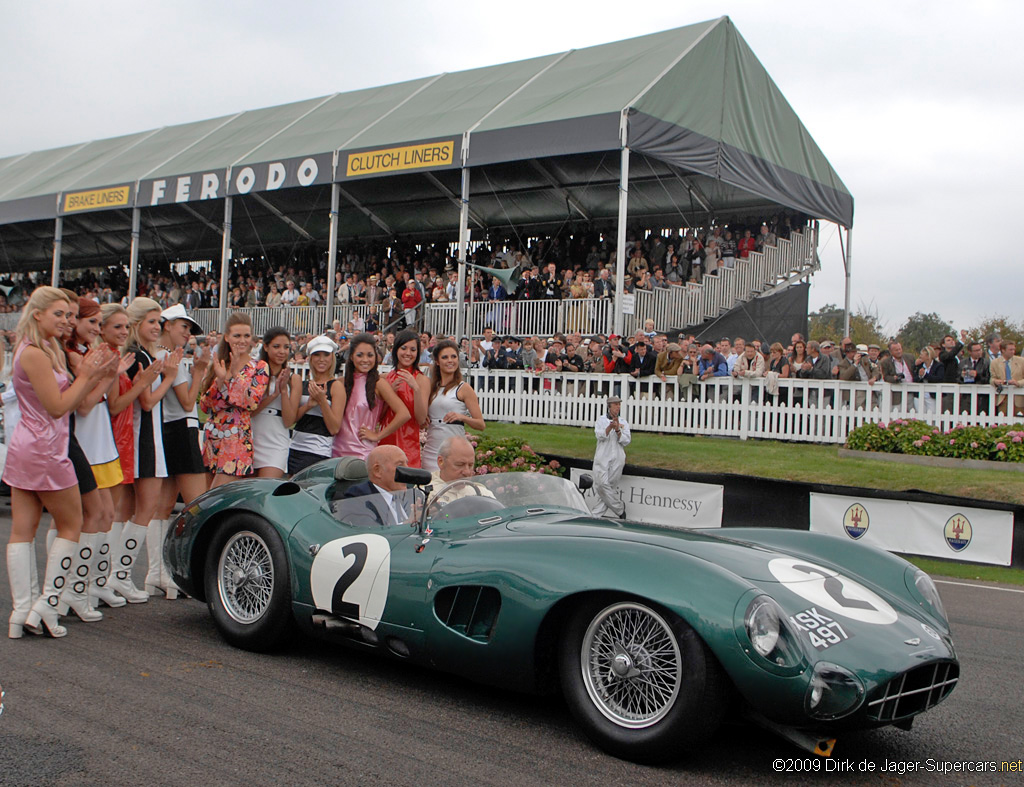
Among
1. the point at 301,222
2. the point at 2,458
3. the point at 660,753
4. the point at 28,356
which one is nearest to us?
the point at 660,753

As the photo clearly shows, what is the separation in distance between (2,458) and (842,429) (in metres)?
11.6

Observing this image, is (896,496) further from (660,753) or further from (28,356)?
(28,356)

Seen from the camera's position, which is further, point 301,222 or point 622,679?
point 301,222

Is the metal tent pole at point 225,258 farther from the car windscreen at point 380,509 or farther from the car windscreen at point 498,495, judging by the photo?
the car windscreen at point 498,495

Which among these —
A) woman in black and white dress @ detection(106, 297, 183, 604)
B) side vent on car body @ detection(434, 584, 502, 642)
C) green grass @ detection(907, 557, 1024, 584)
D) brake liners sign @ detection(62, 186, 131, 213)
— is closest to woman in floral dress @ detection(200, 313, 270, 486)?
woman in black and white dress @ detection(106, 297, 183, 604)

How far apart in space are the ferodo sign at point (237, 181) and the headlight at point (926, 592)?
20.6m

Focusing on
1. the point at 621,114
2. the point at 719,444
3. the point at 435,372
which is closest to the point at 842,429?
the point at 719,444

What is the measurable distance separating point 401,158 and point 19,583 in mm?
17725

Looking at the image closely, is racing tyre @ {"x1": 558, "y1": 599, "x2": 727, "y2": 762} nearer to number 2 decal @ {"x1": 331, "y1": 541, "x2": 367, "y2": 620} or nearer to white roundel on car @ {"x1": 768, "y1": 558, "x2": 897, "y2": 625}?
white roundel on car @ {"x1": 768, "y1": 558, "x2": 897, "y2": 625}

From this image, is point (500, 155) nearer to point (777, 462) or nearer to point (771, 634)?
point (777, 462)

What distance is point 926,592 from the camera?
14.6ft

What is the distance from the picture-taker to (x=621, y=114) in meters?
18.6

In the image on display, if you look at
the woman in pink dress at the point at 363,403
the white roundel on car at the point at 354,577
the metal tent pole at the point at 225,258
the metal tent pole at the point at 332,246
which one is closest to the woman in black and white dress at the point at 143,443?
the woman in pink dress at the point at 363,403

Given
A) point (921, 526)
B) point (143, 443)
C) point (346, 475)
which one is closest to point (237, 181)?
point (921, 526)
